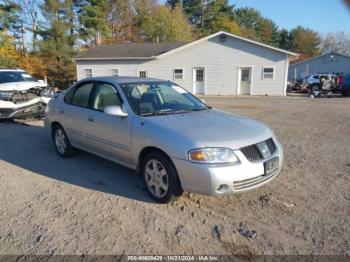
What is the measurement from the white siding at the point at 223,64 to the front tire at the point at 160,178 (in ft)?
70.3

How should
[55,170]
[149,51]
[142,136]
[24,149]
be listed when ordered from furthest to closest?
[149,51]
[24,149]
[55,170]
[142,136]

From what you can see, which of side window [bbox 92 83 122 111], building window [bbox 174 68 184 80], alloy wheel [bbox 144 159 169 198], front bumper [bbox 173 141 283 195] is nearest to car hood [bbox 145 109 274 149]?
front bumper [bbox 173 141 283 195]

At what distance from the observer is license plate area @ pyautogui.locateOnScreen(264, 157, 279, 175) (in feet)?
12.6

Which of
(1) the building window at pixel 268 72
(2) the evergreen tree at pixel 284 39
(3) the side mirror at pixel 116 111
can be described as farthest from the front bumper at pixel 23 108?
(2) the evergreen tree at pixel 284 39

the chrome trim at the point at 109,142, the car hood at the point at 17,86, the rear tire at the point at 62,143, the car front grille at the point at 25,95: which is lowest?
the rear tire at the point at 62,143

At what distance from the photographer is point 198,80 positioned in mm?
25328

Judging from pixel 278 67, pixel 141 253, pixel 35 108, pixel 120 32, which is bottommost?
pixel 141 253

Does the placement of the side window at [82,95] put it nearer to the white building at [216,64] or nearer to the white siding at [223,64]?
the white building at [216,64]

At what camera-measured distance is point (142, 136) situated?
413 centimetres

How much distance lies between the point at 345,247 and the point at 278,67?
22411 mm

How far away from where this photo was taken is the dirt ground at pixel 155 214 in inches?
127

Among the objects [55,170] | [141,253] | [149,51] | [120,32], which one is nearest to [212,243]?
[141,253]

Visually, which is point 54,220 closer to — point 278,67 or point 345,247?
point 345,247

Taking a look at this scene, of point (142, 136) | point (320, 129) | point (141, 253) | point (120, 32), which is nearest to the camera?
point (141, 253)
